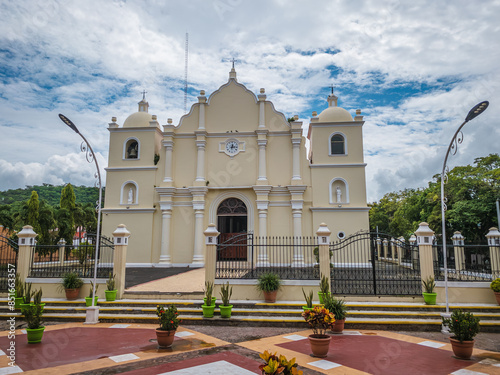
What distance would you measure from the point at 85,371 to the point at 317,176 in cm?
1687

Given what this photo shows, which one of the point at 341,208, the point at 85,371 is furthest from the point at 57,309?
the point at 341,208

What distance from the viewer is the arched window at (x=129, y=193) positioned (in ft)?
71.6

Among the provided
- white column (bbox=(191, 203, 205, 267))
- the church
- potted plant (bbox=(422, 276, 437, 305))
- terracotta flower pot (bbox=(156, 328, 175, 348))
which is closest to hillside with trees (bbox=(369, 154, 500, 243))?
the church

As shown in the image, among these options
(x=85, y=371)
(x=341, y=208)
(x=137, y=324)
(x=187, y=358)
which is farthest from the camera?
(x=341, y=208)

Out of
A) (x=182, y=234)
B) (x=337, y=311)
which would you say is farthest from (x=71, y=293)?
(x=182, y=234)

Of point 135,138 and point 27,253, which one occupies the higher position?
point 135,138

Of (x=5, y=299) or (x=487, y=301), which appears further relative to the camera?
(x=5, y=299)

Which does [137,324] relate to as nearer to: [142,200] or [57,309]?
[57,309]

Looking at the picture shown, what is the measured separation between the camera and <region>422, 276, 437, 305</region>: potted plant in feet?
34.2

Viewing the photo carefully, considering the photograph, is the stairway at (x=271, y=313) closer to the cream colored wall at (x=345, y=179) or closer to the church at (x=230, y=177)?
the church at (x=230, y=177)

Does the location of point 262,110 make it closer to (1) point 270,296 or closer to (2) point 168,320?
(1) point 270,296

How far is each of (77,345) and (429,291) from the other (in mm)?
9571

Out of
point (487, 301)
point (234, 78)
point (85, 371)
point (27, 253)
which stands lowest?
point (85, 371)

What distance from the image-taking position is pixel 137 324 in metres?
10.2
